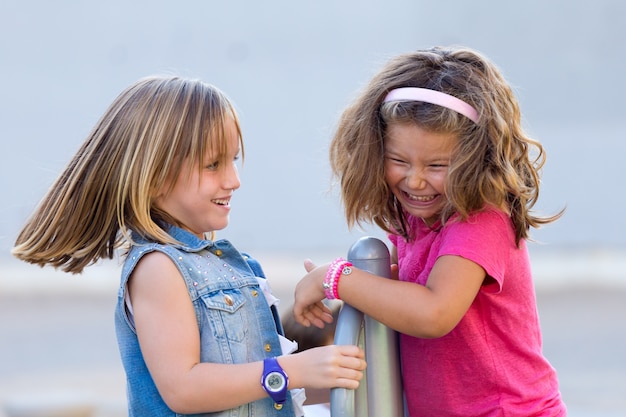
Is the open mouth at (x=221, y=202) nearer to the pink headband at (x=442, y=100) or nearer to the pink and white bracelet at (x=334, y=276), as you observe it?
the pink and white bracelet at (x=334, y=276)

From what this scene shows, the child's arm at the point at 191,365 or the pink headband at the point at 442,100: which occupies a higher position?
the pink headband at the point at 442,100

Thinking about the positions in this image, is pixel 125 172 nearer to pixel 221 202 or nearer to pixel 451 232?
pixel 221 202

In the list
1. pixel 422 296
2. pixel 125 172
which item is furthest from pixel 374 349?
pixel 125 172

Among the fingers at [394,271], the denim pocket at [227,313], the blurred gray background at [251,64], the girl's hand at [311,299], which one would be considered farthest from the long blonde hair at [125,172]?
the blurred gray background at [251,64]

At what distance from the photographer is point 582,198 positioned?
4855 mm

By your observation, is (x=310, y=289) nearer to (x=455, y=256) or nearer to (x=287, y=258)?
(x=455, y=256)

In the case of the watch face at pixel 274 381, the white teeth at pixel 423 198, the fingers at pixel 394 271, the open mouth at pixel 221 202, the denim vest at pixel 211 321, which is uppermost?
the open mouth at pixel 221 202

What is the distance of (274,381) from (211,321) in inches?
5.2

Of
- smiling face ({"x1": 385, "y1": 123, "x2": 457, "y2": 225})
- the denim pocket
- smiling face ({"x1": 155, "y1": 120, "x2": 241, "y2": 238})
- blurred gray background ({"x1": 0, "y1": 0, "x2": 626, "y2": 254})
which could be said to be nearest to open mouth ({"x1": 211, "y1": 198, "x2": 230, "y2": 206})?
smiling face ({"x1": 155, "y1": 120, "x2": 241, "y2": 238})

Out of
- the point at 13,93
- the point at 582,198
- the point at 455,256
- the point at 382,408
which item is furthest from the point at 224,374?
the point at 582,198

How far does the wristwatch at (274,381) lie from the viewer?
45.4 inches

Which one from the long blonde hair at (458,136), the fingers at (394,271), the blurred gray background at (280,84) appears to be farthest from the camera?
the blurred gray background at (280,84)

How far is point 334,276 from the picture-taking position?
1.22 meters

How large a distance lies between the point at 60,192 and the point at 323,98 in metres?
2.89
